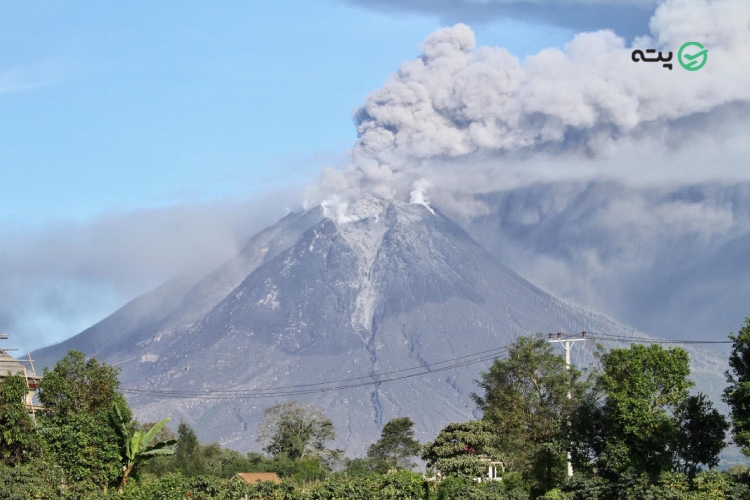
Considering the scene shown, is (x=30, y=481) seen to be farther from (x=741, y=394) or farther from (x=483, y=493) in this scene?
(x=741, y=394)

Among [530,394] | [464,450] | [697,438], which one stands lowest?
[697,438]

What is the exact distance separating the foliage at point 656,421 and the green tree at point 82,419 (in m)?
22.7

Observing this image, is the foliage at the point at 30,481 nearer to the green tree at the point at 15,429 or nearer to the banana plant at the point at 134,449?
the green tree at the point at 15,429

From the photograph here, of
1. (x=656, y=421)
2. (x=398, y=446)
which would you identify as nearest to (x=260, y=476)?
(x=398, y=446)

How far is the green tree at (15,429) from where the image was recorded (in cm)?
4550

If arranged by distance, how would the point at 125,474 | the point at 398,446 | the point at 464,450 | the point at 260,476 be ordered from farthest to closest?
the point at 398,446 < the point at 260,476 < the point at 464,450 < the point at 125,474

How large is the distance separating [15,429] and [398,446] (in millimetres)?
78323

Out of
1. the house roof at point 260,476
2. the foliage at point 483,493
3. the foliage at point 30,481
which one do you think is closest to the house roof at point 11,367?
the foliage at point 30,481

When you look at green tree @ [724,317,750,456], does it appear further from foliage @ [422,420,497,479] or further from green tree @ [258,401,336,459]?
green tree @ [258,401,336,459]

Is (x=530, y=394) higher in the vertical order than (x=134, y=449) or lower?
higher

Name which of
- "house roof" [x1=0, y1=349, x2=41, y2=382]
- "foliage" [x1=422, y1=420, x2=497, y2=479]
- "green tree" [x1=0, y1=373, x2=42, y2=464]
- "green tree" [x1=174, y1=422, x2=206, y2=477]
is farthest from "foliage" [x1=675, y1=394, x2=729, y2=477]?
"green tree" [x1=174, y1=422, x2=206, y2=477]

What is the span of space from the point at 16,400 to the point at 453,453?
107 ft

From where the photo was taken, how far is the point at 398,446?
120 meters

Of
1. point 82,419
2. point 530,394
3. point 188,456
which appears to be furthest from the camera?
point 188,456
